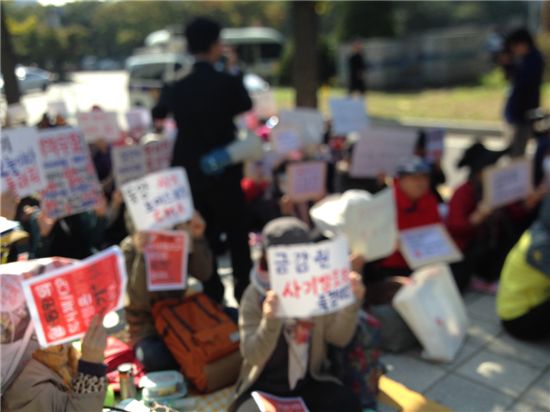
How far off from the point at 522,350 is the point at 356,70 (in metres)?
11.4

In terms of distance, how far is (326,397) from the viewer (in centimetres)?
253

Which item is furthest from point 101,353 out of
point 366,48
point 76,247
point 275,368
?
point 366,48

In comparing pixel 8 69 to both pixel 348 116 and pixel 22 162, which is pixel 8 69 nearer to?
pixel 22 162

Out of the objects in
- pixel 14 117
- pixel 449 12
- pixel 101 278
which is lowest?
pixel 101 278

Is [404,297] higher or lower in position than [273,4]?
lower

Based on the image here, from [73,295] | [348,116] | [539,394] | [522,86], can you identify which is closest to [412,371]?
[539,394]

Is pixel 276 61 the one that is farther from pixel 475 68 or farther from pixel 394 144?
pixel 394 144

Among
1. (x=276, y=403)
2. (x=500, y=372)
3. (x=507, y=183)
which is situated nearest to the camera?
(x=276, y=403)

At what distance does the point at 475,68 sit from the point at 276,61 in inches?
306

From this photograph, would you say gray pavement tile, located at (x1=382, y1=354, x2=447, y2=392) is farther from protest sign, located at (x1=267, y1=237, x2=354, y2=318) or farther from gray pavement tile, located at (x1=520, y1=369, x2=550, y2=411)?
protest sign, located at (x1=267, y1=237, x2=354, y2=318)

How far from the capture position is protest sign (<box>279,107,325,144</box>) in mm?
5309

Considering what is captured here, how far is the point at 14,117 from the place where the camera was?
5.14 metres

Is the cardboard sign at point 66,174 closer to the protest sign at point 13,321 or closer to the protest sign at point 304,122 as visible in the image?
the protest sign at point 13,321

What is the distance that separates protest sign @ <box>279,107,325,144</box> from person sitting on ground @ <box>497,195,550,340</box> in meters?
2.44
